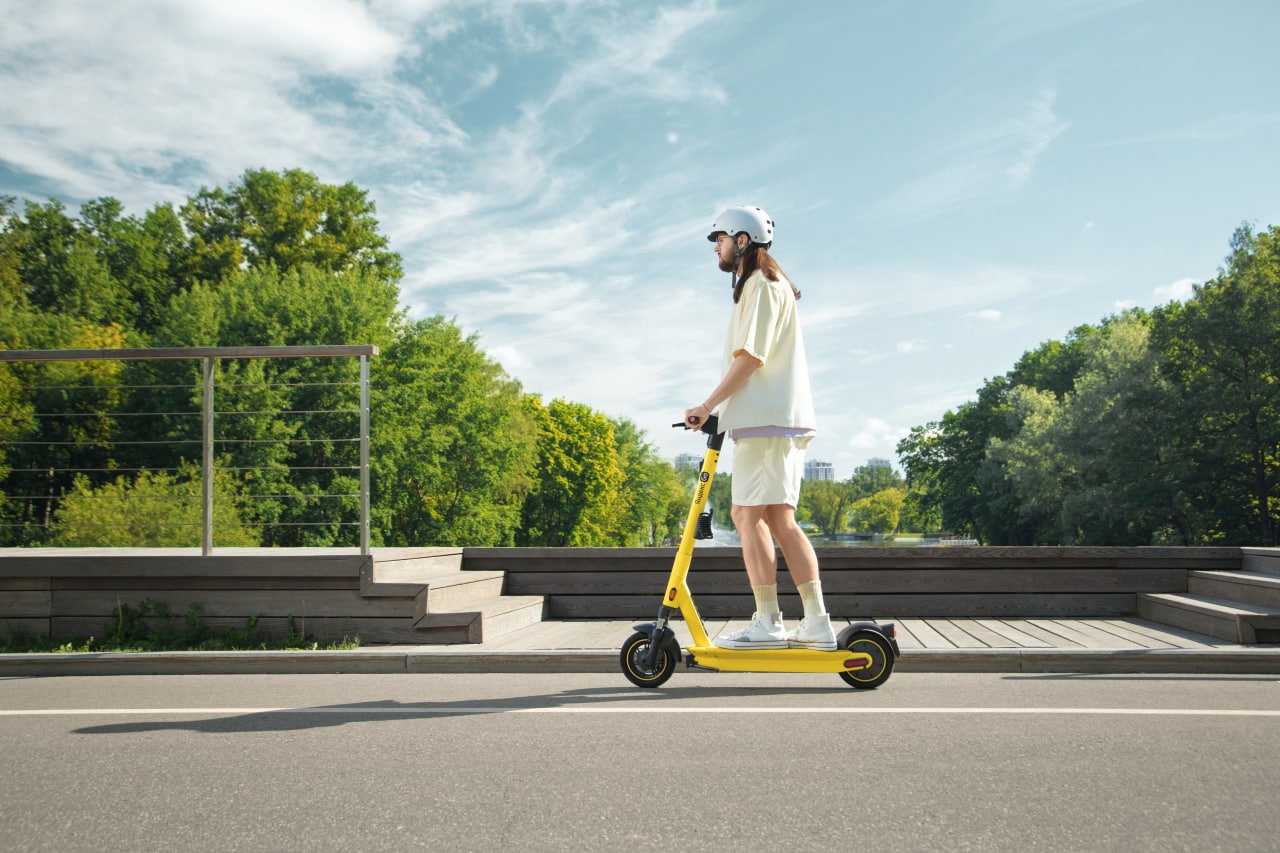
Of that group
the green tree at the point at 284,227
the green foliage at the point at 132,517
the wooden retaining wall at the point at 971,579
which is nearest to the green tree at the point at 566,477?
the green tree at the point at 284,227

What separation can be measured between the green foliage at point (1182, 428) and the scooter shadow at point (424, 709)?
40.1m

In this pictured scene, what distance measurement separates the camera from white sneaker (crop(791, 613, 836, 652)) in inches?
194

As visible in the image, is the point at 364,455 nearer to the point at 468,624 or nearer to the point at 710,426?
the point at 468,624

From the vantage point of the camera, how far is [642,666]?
17.0ft

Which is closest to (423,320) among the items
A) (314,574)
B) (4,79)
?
(4,79)

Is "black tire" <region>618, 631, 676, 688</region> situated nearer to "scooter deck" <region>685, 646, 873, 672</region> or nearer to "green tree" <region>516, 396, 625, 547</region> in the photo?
"scooter deck" <region>685, 646, 873, 672</region>

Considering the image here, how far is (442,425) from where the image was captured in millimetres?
45094

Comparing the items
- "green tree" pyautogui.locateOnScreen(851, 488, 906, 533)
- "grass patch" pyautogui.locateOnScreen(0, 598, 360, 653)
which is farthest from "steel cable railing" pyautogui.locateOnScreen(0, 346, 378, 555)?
"green tree" pyautogui.locateOnScreen(851, 488, 906, 533)

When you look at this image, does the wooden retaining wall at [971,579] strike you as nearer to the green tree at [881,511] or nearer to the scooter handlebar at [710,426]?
the scooter handlebar at [710,426]

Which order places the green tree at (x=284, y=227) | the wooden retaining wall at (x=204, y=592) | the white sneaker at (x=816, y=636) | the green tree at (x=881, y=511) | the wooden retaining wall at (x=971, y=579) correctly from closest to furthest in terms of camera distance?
the white sneaker at (x=816, y=636) → the wooden retaining wall at (x=204, y=592) → the wooden retaining wall at (x=971, y=579) → the green tree at (x=284, y=227) → the green tree at (x=881, y=511)

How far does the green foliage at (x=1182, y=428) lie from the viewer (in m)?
39.2

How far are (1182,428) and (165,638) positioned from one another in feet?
135

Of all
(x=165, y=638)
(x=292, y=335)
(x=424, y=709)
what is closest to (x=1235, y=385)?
(x=292, y=335)

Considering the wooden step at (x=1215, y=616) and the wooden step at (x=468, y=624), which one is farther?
the wooden step at (x=468, y=624)
